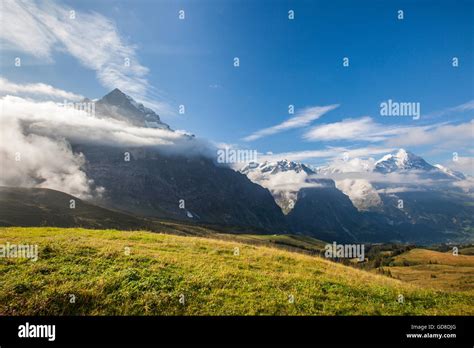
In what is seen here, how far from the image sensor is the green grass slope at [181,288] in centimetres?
1781

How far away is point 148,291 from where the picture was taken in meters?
19.1

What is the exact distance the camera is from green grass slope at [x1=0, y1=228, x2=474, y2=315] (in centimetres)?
1781

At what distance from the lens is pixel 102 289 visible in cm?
1884

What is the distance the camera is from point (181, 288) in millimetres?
19578

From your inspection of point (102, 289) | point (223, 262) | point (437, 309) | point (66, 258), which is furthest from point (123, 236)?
point (437, 309)
